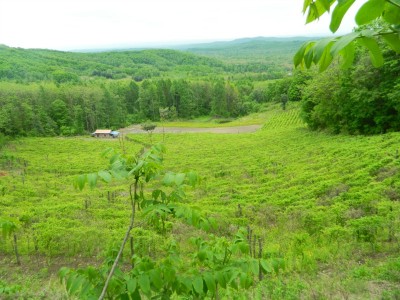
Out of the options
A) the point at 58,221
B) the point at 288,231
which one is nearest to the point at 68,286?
the point at 288,231

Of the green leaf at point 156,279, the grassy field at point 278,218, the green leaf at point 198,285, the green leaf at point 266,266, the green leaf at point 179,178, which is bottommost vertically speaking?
the grassy field at point 278,218

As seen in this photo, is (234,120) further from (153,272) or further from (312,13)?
(312,13)

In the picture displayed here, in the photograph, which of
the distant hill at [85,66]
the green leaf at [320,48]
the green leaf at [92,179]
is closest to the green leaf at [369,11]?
the green leaf at [320,48]

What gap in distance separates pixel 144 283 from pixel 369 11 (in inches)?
64.4

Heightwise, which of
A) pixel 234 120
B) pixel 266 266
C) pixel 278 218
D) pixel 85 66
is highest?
pixel 266 266

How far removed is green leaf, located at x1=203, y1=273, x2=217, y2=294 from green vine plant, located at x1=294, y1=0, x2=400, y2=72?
1395 millimetres

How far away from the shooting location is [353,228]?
25.6 feet

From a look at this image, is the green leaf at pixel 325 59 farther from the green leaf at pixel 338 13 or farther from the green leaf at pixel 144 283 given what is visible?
the green leaf at pixel 144 283

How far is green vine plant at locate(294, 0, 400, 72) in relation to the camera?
0.76 metres

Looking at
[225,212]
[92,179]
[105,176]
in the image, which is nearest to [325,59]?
[105,176]

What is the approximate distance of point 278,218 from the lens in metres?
11.2

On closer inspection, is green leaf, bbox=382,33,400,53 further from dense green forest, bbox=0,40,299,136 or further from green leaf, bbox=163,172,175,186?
dense green forest, bbox=0,40,299,136

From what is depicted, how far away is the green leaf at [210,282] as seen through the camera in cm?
182

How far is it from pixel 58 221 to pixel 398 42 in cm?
1312
